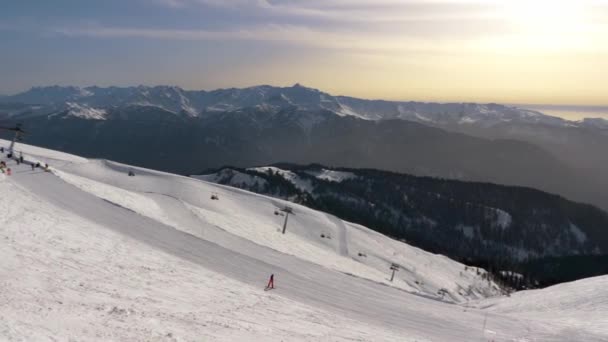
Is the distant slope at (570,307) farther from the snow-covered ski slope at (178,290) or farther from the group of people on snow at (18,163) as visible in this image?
the group of people on snow at (18,163)

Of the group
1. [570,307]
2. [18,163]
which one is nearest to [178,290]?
[570,307]

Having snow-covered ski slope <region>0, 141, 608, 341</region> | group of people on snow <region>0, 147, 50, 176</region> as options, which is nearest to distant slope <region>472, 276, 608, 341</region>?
snow-covered ski slope <region>0, 141, 608, 341</region>

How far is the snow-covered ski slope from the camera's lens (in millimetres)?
24500

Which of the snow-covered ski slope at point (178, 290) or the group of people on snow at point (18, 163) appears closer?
the snow-covered ski slope at point (178, 290)

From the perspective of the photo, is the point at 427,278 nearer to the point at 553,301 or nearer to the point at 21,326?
the point at 553,301

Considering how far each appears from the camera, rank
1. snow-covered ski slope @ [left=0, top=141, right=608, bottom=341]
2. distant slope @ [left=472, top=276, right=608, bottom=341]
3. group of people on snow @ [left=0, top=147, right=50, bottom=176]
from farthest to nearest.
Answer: group of people on snow @ [left=0, top=147, right=50, bottom=176], distant slope @ [left=472, top=276, right=608, bottom=341], snow-covered ski slope @ [left=0, top=141, right=608, bottom=341]

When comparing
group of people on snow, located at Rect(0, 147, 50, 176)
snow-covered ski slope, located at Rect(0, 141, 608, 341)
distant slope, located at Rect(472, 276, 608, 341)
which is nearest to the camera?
snow-covered ski slope, located at Rect(0, 141, 608, 341)

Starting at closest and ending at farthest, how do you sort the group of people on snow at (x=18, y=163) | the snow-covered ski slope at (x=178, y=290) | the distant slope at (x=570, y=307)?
1. the snow-covered ski slope at (x=178, y=290)
2. the distant slope at (x=570, y=307)
3. the group of people on snow at (x=18, y=163)

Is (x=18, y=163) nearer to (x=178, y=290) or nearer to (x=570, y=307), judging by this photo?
(x=178, y=290)

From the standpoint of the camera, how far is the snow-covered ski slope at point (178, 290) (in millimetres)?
24500

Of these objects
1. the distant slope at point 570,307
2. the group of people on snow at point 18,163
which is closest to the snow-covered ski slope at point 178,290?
the distant slope at point 570,307

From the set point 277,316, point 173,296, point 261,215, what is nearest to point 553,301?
point 277,316

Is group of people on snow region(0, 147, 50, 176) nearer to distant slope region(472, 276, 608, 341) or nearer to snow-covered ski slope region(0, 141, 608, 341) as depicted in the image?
snow-covered ski slope region(0, 141, 608, 341)

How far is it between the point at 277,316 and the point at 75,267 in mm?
16929
